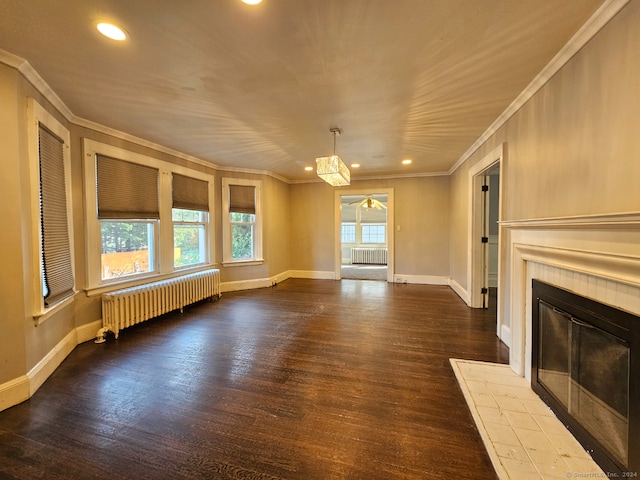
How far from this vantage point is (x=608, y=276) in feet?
4.66

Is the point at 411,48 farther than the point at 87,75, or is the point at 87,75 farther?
the point at 87,75

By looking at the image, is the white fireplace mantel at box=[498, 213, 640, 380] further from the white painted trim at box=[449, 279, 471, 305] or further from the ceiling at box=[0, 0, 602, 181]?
the white painted trim at box=[449, 279, 471, 305]

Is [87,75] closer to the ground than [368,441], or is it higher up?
higher up

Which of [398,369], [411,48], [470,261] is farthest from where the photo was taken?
[470,261]

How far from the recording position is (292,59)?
2002 millimetres

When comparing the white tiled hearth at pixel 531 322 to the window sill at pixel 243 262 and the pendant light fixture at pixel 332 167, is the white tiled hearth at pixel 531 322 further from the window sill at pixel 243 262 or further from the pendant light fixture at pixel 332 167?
the window sill at pixel 243 262

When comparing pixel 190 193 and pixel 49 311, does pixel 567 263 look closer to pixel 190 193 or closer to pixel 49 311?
pixel 49 311

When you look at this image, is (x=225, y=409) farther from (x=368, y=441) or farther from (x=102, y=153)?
(x=102, y=153)

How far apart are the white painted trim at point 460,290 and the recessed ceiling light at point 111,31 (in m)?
5.16

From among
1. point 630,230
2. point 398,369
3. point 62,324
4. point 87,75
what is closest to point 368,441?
point 398,369

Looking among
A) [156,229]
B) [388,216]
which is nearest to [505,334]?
[388,216]

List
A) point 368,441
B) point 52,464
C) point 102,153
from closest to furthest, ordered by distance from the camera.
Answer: point 52,464
point 368,441
point 102,153

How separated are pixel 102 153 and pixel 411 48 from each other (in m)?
3.65

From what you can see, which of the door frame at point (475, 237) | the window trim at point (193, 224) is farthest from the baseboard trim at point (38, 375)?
the door frame at point (475, 237)
